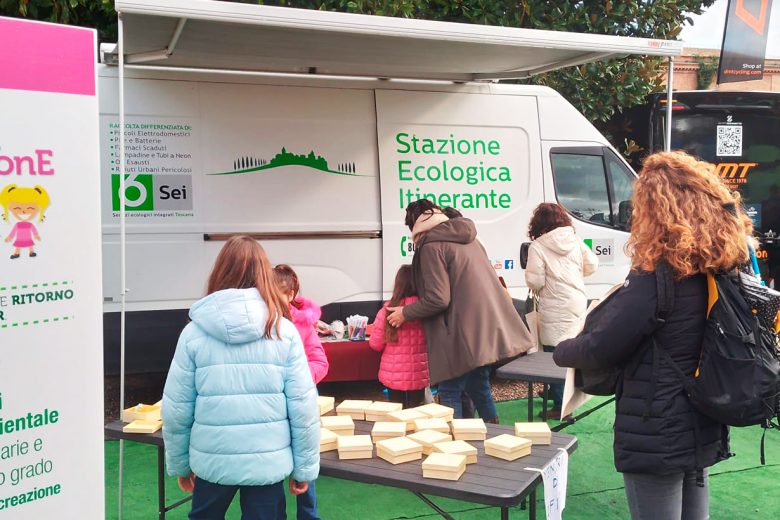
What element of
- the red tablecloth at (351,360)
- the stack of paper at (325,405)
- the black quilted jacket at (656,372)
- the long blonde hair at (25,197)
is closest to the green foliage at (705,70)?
the red tablecloth at (351,360)

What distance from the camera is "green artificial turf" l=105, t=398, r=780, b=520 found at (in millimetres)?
4066

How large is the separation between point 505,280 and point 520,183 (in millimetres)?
763

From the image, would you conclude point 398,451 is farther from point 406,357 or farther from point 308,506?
point 406,357

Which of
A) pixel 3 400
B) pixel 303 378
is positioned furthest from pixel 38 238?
pixel 303 378

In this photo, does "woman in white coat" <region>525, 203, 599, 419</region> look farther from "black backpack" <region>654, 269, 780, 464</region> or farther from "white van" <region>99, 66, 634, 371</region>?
"black backpack" <region>654, 269, 780, 464</region>

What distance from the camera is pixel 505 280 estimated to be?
6262 mm

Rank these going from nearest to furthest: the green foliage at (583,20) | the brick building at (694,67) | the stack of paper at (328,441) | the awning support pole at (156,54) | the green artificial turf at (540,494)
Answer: the stack of paper at (328,441)
the green artificial turf at (540,494)
the awning support pole at (156,54)
the green foliage at (583,20)
the brick building at (694,67)

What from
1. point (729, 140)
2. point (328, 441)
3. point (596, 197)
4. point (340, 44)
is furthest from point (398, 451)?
point (729, 140)

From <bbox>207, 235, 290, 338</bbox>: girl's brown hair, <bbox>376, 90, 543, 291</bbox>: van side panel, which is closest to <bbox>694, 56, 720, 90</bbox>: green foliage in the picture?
<bbox>376, 90, 543, 291</bbox>: van side panel

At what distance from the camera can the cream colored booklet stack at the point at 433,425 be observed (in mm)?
3166

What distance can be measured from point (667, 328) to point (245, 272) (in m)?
1.37

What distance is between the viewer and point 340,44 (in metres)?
4.96

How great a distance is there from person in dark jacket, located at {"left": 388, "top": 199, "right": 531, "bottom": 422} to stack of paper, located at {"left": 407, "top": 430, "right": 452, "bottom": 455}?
1.29m

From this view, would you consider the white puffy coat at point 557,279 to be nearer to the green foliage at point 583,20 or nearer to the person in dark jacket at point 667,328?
the person in dark jacket at point 667,328
